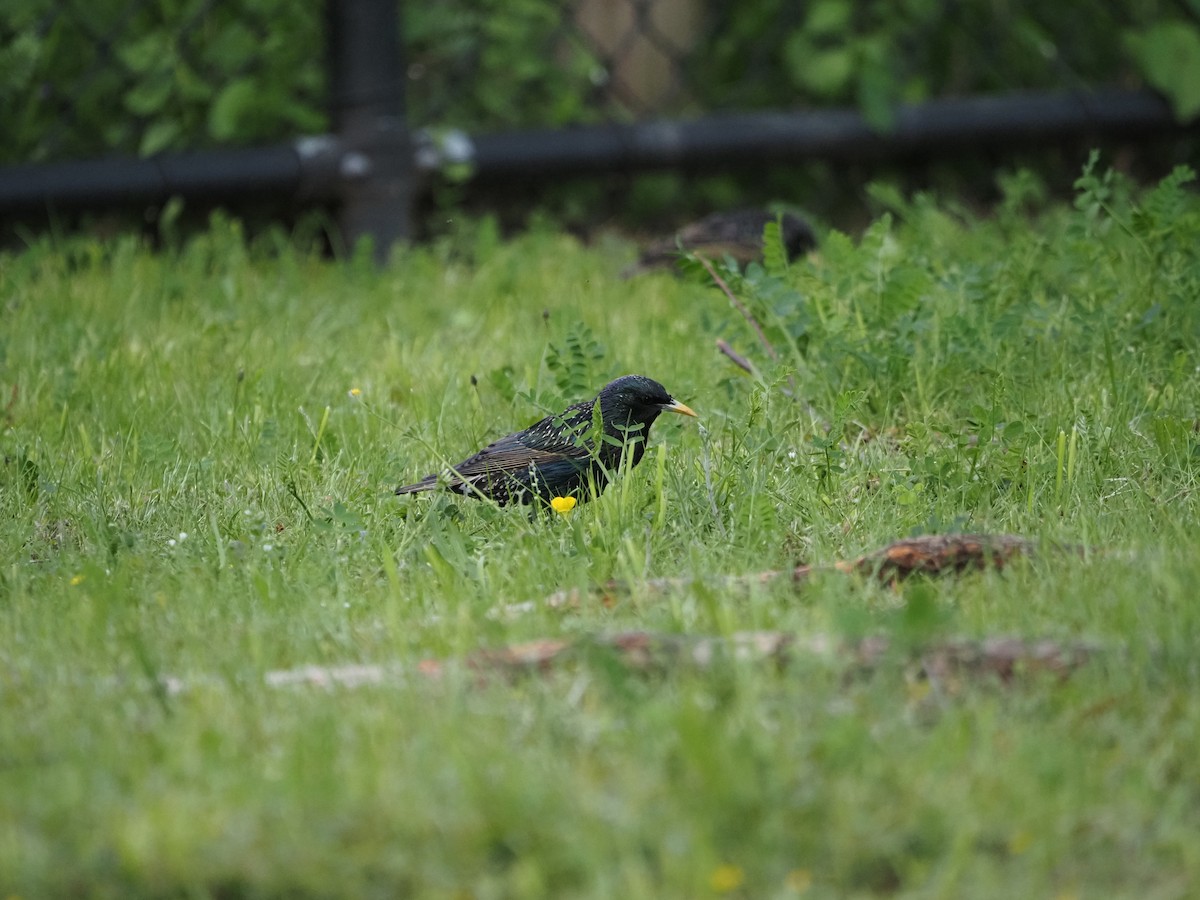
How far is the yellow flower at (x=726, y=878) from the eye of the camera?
6.81ft

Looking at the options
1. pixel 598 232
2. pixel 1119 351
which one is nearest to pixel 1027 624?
pixel 1119 351

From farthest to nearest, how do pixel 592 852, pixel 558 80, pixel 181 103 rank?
pixel 558 80 → pixel 181 103 → pixel 592 852

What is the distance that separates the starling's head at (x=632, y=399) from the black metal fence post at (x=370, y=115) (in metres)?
2.85

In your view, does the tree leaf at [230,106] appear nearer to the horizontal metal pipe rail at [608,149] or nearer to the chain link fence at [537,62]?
the chain link fence at [537,62]

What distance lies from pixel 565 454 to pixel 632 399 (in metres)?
0.29

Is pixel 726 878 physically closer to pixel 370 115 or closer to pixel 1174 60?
pixel 370 115

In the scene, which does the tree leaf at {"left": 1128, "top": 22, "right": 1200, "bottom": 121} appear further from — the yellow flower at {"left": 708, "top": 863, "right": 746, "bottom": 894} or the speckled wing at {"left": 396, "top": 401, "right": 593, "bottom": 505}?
the yellow flower at {"left": 708, "top": 863, "right": 746, "bottom": 894}

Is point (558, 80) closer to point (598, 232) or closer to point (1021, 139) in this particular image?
point (598, 232)

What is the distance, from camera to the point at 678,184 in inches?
311

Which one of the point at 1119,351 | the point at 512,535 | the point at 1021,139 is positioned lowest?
the point at 512,535

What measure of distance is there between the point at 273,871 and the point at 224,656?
0.84m

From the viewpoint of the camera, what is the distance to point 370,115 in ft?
22.2

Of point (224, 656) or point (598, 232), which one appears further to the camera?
point (598, 232)

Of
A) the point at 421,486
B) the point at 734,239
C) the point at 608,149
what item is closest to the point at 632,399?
the point at 421,486
